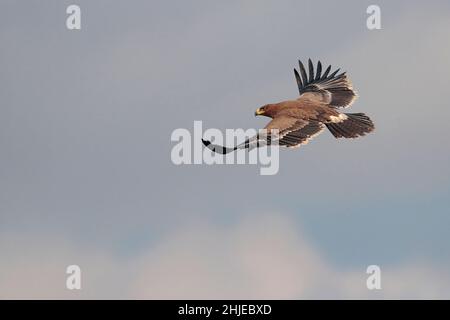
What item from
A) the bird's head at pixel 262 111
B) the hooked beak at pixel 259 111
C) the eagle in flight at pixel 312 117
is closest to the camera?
the eagle in flight at pixel 312 117

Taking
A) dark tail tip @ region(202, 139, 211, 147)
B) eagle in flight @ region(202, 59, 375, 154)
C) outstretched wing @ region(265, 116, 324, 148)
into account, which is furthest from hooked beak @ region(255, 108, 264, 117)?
dark tail tip @ region(202, 139, 211, 147)

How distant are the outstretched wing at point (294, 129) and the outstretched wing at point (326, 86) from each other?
3.29 metres

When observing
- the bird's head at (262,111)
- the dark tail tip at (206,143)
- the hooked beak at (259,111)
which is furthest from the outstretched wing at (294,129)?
the dark tail tip at (206,143)

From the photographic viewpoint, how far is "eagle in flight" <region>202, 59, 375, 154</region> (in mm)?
34656

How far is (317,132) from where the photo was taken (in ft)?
116

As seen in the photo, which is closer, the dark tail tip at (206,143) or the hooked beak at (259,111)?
the dark tail tip at (206,143)

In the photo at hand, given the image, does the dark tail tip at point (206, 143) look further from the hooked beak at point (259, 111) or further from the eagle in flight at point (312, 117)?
the hooked beak at point (259, 111)

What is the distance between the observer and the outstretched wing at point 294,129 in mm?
34688

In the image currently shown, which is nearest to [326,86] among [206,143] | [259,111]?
[259,111]

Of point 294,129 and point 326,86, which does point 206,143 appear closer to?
point 294,129
